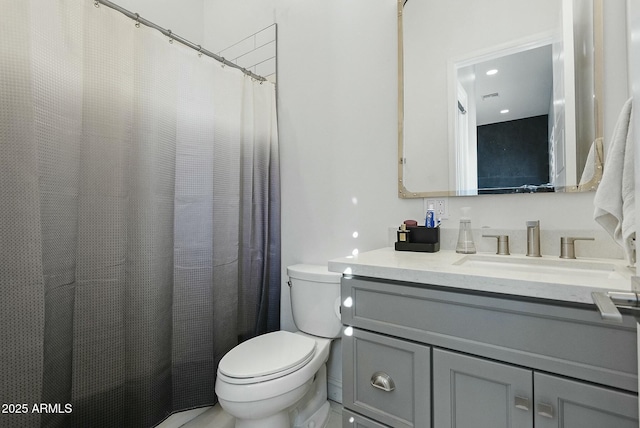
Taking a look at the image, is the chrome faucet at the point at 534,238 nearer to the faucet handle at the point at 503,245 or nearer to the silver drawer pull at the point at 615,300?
the faucet handle at the point at 503,245

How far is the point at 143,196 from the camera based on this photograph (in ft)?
4.41

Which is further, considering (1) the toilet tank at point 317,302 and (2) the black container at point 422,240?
(1) the toilet tank at point 317,302

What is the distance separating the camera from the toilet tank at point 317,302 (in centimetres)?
151

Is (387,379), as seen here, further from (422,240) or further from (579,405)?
(422,240)

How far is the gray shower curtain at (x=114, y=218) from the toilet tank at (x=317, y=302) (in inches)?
15.4

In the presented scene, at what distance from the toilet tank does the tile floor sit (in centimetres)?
43

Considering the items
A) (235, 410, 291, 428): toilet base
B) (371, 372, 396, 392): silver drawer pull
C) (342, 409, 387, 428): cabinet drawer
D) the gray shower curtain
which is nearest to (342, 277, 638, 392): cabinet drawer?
(371, 372, 396, 392): silver drawer pull

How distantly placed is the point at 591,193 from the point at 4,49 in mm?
2025

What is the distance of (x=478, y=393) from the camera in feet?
2.53

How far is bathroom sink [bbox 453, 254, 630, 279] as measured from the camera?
0.92 m

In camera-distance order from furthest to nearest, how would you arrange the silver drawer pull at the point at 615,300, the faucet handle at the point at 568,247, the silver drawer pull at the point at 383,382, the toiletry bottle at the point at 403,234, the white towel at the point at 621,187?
the toiletry bottle at the point at 403,234 → the faucet handle at the point at 568,247 → the silver drawer pull at the point at 383,382 → the white towel at the point at 621,187 → the silver drawer pull at the point at 615,300

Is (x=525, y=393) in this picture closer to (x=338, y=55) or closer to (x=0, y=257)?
(x=0, y=257)

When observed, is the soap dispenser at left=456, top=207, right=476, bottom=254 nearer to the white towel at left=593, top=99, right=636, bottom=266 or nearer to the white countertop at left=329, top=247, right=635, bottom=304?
the white countertop at left=329, top=247, right=635, bottom=304

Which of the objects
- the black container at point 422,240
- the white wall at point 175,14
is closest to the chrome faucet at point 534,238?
the black container at point 422,240
